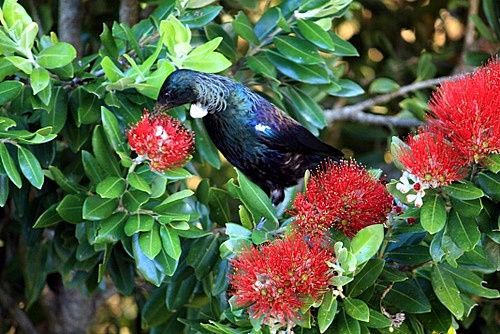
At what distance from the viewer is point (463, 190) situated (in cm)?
156

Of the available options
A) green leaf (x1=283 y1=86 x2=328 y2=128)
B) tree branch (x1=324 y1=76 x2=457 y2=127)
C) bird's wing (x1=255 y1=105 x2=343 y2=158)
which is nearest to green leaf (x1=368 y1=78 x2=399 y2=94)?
tree branch (x1=324 y1=76 x2=457 y2=127)

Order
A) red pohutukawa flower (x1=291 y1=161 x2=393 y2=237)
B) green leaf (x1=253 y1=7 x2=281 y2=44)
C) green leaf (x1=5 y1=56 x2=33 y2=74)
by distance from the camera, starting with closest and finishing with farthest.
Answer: red pohutukawa flower (x1=291 y1=161 x2=393 y2=237)
green leaf (x1=5 y1=56 x2=33 y2=74)
green leaf (x1=253 y1=7 x2=281 y2=44)

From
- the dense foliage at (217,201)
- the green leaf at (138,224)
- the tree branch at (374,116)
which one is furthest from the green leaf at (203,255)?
the tree branch at (374,116)

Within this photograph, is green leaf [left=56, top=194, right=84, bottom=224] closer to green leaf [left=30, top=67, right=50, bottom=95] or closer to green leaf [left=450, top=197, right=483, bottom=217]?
green leaf [left=30, top=67, right=50, bottom=95]

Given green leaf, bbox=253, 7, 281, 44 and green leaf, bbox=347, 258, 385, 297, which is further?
green leaf, bbox=253, 7, 281, 44

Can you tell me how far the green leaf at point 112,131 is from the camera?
1.94 m

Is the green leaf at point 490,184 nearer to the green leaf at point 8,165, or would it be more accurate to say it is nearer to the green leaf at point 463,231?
the green leaf at point 463,231

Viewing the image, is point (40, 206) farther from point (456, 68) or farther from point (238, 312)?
point (456, 68)

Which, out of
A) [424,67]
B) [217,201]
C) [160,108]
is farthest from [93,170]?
[424,67]

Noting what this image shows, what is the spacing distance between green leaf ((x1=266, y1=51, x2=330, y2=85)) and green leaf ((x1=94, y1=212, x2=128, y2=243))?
69cm

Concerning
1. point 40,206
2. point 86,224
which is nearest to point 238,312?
point 86,224

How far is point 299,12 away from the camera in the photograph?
2355 millimetres

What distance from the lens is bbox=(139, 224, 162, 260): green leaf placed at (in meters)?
1.87

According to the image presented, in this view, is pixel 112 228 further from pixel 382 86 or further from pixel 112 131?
pixel 382 86
